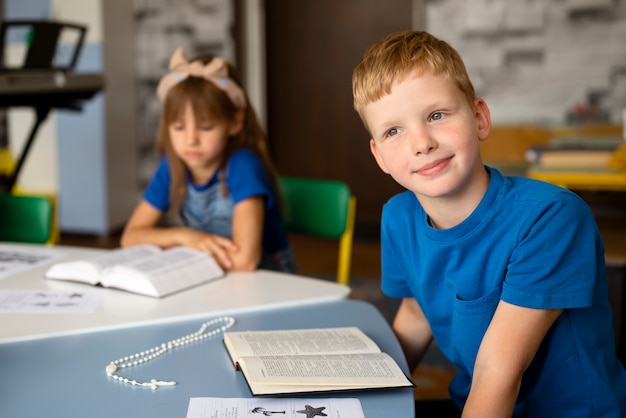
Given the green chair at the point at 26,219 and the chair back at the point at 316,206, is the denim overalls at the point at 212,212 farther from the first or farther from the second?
the green chair at the point at 26,219

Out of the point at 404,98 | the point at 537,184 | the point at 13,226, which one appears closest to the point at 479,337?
the point at 537,184

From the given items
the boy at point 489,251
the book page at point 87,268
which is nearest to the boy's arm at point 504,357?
the boy at point 489,251

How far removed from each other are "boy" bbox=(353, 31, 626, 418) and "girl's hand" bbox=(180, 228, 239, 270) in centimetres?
54

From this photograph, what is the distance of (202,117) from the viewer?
181cm

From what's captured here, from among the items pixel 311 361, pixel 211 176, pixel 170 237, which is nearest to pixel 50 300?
pixel 170 237

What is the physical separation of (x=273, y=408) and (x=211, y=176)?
3.71 ft

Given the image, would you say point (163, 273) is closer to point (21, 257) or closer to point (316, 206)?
point (21, 257)

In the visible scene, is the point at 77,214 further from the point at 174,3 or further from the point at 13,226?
the point at 13,226

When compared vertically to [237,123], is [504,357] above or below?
below

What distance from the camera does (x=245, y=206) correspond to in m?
1.78

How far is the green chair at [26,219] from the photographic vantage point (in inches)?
80.7

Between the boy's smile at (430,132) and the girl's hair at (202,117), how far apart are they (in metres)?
0.82

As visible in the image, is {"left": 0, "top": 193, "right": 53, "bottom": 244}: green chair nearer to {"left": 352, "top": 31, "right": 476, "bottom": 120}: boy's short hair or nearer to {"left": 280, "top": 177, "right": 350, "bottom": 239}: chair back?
{"left": 280, "top": 177, "right": 350, "bottom": 239}: chair back

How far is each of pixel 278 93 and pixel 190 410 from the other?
4.06m
